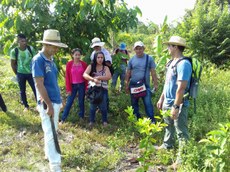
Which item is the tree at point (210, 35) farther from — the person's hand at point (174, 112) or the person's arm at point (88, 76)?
the person's hand at point (174, 112)

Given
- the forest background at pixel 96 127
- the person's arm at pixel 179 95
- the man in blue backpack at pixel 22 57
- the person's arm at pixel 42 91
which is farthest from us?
the man in blue backpack at pixel 22 57

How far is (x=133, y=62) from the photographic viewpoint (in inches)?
228

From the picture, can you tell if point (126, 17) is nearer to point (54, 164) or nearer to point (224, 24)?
point (54, 164)

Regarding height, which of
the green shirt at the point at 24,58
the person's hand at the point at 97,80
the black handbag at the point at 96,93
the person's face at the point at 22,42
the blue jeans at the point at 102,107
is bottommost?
the blue jeans at the point at 102,107

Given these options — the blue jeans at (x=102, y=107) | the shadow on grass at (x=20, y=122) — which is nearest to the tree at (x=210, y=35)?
the blue jeans at (x=102, y=107)

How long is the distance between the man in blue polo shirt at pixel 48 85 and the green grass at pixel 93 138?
2.07 feet

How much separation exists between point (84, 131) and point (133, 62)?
5.29ft

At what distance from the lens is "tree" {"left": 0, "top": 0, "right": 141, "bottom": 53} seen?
6172mm

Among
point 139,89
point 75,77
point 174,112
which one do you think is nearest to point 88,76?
point 75,77

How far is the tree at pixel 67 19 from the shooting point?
243 inches

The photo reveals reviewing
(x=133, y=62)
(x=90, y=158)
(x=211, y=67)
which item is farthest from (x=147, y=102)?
(x=211, y=67)

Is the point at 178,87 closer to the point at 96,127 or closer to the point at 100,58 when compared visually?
the point at 100,58

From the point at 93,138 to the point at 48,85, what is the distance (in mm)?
1874

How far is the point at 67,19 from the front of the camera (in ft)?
22.3
